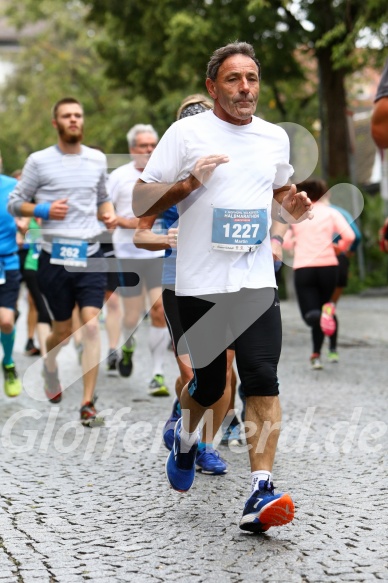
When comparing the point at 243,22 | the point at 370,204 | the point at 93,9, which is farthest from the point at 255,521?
the point at 93,9

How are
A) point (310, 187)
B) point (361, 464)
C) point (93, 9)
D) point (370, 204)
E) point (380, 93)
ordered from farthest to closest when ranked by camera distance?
point (93, 9)
point (370, 204)
point (310, 187)
point (361, 464)
point (380, 93)

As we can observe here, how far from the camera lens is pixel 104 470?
615 cm

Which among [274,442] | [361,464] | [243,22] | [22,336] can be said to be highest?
[243,22]

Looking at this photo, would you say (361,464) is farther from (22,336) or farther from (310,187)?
(22,336)

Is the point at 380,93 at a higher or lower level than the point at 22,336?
higher

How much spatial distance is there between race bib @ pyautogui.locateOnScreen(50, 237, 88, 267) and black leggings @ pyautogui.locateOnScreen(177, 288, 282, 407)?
3067 millimetres

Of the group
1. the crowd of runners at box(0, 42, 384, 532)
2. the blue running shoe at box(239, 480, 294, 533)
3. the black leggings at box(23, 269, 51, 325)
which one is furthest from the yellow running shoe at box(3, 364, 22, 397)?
the blue running shoe at box(239, 480, 294, 533)

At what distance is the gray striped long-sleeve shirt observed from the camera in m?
8.00

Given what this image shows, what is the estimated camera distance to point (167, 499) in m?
5.40

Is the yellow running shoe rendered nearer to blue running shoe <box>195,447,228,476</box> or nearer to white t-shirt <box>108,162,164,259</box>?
white t-shirt <box>108,162,164,259</box>

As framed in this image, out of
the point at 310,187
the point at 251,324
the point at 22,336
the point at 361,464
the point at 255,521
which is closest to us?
the point at 255,521

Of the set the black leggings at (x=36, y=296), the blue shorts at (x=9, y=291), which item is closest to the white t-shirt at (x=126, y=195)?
the blue shorts at (x=9, y=291)

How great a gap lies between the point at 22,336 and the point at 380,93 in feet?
40.6

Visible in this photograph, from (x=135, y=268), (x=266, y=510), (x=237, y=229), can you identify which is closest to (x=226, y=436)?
(x=237, y=229)
